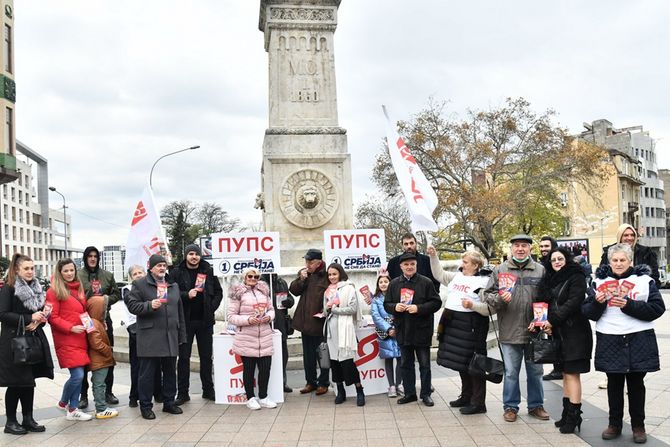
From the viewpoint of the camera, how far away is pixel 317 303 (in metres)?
8.38

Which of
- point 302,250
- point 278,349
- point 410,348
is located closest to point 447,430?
point 410,348

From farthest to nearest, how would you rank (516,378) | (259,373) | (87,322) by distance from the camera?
(259,373)
(87,322)
(516,378)

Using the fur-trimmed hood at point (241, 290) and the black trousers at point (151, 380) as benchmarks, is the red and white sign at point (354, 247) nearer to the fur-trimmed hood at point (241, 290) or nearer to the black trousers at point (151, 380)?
the fur-trimmed hood at point (241, 290)

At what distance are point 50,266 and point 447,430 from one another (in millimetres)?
Result: 108363

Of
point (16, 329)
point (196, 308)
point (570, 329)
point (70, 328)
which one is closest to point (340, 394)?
point (196, 308)

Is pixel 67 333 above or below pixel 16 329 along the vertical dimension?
below

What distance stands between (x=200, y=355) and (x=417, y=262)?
10.1ft

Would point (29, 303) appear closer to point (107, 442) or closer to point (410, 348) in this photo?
point (107, 442)

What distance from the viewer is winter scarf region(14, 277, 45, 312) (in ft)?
22.4

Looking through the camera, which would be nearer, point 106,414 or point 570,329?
point 570,329

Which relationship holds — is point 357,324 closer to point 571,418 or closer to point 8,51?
point 571,418

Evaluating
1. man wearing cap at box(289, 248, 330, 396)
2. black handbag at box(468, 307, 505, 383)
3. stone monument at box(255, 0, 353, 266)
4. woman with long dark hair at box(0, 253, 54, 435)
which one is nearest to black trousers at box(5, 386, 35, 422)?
woman with long dark hair at box(0, 253, 54, 435)

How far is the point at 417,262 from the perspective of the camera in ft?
27.4

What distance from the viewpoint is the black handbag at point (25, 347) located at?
6.66 m
